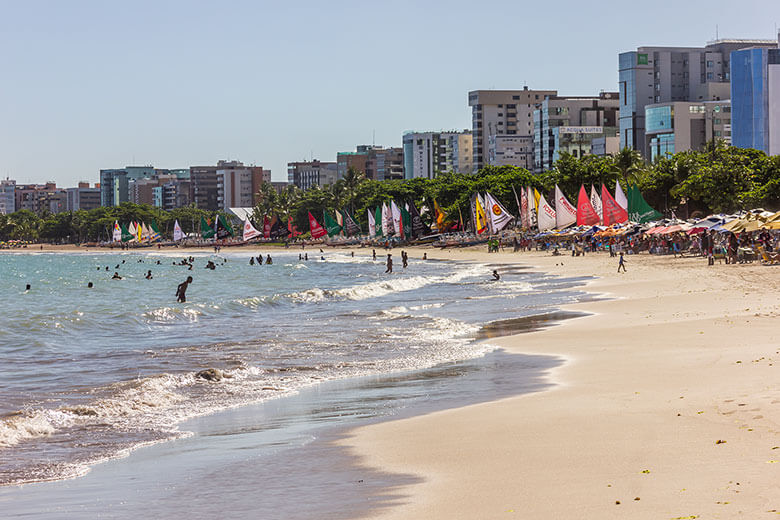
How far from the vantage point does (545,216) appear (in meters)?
93.5

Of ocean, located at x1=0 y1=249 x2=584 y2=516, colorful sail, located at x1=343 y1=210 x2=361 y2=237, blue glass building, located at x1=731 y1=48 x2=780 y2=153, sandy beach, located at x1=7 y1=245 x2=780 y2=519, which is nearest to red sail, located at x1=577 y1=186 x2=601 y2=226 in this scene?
ocean, located at x1=0 y1=249 x2=584 y2=516

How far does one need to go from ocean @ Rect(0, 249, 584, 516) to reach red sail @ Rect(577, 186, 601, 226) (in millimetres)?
39697

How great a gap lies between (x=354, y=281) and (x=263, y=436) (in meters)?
50.5

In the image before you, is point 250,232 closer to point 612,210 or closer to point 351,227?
point 351,227

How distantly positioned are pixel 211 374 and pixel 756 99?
166 m

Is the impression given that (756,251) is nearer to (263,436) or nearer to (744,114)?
(263,436)

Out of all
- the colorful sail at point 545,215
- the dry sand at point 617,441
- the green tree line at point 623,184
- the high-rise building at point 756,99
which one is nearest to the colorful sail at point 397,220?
the green tree line at point 623,184

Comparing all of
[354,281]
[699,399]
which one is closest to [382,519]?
[699,399]

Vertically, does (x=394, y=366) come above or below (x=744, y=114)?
below

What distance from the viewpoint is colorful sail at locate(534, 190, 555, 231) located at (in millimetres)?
92750

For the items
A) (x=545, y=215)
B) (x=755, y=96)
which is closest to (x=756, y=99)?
(x=755, y=96)

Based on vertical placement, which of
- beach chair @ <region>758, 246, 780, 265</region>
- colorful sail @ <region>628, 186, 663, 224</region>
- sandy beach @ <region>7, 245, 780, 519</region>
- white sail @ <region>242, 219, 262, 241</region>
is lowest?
sandy beach @ <region>7, 245, 780, 519</region>

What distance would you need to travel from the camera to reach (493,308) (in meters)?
35.5

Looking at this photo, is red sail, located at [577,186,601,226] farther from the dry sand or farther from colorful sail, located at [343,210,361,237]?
colorful sail, located at [343,210,361,237]
